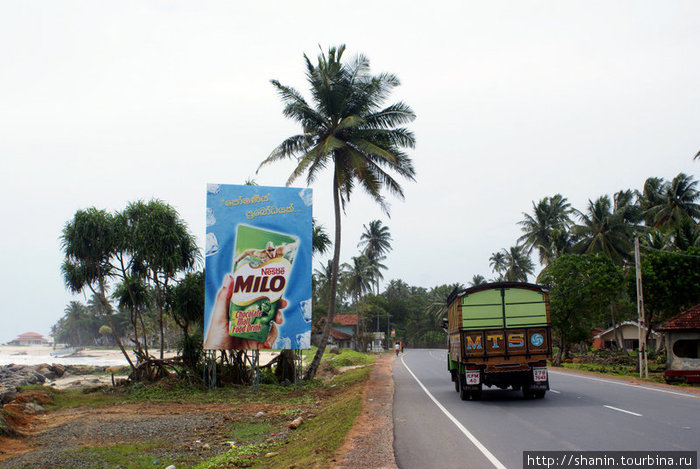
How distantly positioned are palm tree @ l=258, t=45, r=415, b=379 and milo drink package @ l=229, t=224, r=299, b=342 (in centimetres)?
319

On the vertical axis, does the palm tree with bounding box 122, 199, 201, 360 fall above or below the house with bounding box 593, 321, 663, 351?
above

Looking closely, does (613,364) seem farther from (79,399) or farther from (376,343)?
(376,343)

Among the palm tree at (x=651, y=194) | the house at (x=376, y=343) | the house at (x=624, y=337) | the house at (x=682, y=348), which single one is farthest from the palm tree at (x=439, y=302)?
the house at (x=682, y=348)

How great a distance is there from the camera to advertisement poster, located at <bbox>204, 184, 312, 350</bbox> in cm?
2247

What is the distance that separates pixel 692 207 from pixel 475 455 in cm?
4933

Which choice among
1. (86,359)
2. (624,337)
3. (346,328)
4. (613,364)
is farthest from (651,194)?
(86,359)

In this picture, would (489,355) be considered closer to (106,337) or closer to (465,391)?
(465,391)

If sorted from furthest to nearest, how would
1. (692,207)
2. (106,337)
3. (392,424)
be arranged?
(106,337)
(692,207)
(392,424)

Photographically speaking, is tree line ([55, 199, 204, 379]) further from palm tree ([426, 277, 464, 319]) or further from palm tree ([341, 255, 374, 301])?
palm tree ([426, 277, 464, 319])

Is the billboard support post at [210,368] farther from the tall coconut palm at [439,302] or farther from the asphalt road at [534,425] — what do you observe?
the tall coconut palm at [439,302]

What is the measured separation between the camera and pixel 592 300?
38.4m

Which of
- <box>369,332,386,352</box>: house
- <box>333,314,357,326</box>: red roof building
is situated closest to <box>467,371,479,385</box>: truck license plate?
<box>369,332,386,352</box>: house

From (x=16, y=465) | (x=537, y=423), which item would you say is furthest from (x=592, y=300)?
(x=16, y=465)

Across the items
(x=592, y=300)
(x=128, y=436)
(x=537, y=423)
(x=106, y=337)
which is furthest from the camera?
(x=106, y=337)
